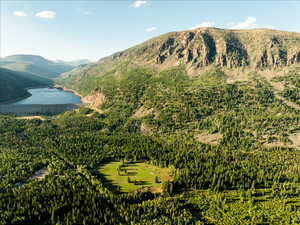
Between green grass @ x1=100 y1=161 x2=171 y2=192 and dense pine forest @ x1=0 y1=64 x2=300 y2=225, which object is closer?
dense pine forest @ x1=0 y1=64 x2=300 y2=225

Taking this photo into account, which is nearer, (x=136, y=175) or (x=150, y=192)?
(x=150, y=192)

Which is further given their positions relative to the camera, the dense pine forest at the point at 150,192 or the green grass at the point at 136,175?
the green grass at the point at 136,175

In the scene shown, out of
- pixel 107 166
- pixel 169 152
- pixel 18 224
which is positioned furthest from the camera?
pixel 169 152

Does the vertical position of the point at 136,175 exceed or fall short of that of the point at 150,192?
it exceeds it

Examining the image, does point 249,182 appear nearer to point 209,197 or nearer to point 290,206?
point 290,206

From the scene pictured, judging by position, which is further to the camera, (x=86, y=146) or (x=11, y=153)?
(x=86, y=146)

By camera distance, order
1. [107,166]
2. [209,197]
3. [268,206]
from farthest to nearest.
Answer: [107,166]
[209,197]
[268,206]

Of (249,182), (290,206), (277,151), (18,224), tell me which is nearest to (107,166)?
(18,224)

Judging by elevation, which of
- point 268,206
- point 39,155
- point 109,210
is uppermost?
point 39,155
